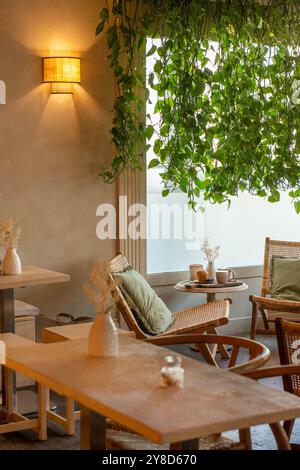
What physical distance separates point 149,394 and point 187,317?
3374 mm

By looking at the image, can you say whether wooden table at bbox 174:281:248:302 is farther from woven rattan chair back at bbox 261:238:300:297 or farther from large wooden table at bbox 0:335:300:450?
large wooden table at bbox 0:335:300:450

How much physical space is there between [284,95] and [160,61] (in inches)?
44.8

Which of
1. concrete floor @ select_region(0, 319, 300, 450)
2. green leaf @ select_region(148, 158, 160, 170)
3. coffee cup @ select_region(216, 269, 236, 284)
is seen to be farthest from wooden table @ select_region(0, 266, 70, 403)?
coffee cup @ select_region(216, 269, 236, 284)

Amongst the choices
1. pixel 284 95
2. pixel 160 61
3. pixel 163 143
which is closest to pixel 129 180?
pixel 163 143

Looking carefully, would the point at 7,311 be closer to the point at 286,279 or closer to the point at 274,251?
the point at 286,279

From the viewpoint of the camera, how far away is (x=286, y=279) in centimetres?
693

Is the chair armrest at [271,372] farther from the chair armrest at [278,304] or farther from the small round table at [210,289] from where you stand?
the chair armrest at [278,304]

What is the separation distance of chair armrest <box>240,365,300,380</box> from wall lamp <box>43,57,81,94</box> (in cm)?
348

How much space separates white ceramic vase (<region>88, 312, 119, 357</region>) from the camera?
319cm

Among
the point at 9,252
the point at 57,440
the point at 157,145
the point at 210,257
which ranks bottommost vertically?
the point at 57,440

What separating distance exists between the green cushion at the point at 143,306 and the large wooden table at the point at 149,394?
88.6 inches

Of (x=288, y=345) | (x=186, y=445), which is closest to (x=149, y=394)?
(x=186, y=445)
